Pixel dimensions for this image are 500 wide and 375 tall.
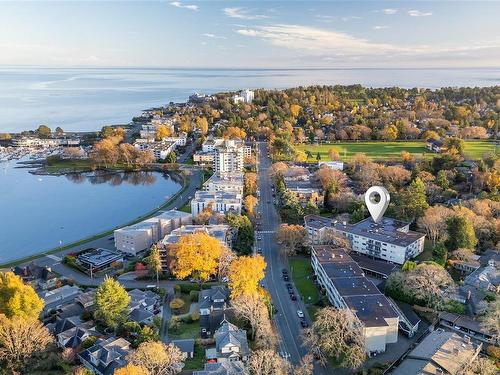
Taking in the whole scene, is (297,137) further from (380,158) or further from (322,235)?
(322,235)

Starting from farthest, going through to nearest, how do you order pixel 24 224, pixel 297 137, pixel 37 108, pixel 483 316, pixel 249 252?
pixel 37 108 → pixel 297 137 → pixel 24 224 → pixel 249 252 → pixel 483 316

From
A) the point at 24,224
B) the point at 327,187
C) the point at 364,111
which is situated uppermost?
the point at 364,111

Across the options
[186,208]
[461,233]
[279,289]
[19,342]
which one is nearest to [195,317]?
[279,289]

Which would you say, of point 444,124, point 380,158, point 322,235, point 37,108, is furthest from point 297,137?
point 37,108

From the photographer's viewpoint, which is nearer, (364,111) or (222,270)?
(222,270)

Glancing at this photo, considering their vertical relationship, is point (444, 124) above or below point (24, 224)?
above

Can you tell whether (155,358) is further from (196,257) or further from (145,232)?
(145,232)

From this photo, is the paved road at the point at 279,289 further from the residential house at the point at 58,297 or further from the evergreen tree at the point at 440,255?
the residential house at the point at 58,297
